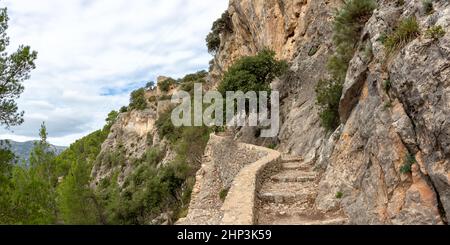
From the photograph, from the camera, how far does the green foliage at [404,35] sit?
7759 millimetres

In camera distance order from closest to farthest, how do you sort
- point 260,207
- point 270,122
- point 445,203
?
1. point 445,203
2. point 260,207
3. point 270,122

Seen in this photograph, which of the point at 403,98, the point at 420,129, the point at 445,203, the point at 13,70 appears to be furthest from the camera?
the point at 13,70

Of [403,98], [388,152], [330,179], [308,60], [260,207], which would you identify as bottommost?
[260,207]

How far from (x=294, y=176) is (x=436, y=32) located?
23.7 feet

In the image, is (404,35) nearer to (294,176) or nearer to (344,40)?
(344,40)

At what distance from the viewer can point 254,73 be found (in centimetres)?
2708

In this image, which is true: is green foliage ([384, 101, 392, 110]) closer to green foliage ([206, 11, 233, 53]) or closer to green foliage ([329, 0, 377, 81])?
green foliage ([329, 0, 377, 81])

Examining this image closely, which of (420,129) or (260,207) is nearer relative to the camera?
(420,129)

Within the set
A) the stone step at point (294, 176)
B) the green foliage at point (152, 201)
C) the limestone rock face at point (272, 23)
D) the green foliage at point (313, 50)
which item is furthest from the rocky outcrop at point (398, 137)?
the green foliage at point (152, 201)

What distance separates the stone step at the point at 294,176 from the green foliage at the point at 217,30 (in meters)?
34.5
